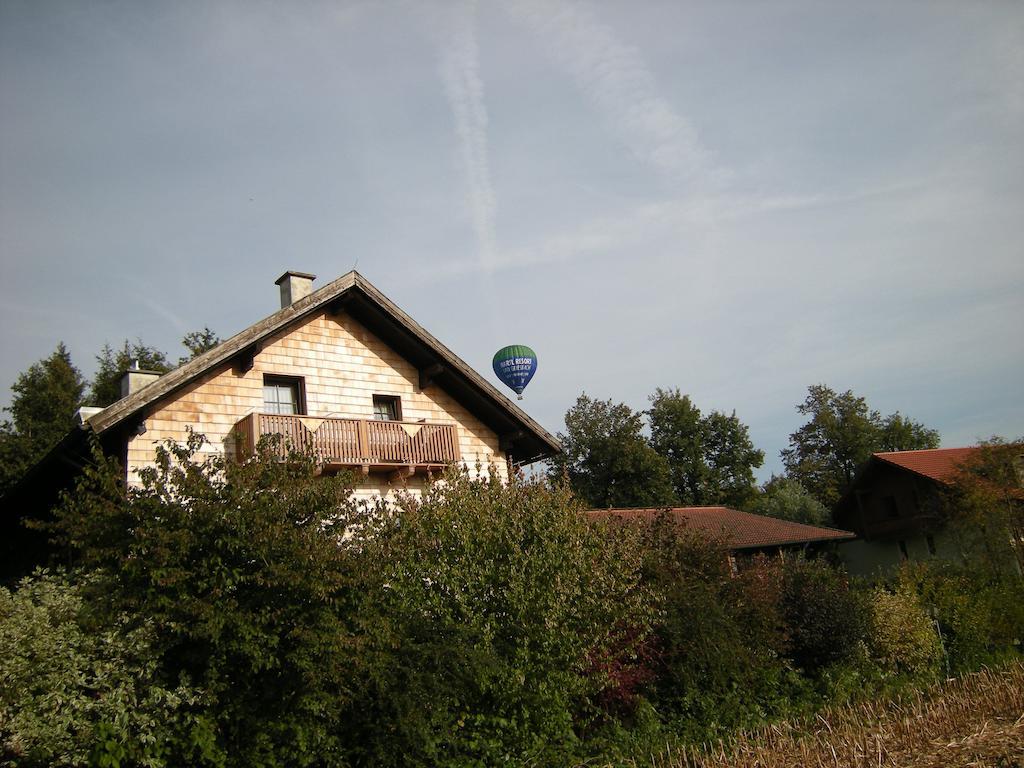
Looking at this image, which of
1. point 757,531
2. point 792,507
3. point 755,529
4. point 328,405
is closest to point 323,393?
point 328,405

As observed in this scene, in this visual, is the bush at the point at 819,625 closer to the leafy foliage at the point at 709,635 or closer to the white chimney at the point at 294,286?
the leafy foliage at the point at 709,635

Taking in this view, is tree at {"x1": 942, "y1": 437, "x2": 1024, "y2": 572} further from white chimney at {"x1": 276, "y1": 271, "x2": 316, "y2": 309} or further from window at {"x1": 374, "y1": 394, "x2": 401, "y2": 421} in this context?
white chimney at {"x1": 276, "y1": 271, "x2": 316, "y2": 309}

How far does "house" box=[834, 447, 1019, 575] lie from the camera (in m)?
37.4

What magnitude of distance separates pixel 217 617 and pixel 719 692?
A: 29.4 ft

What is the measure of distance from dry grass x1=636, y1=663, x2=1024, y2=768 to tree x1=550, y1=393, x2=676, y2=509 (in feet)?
110

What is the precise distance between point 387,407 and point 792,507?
38347 mm

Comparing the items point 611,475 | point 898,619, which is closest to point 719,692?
point 898,619

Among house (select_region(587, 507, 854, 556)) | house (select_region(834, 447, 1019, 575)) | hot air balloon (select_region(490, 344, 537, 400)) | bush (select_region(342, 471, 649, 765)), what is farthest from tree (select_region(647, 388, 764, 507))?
bush (select_region(342, 471, 649, 765))

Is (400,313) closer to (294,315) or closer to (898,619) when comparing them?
(294,315)

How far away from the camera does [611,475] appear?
5031cm

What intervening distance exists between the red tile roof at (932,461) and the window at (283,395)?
96.1 ft

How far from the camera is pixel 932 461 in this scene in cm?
3912

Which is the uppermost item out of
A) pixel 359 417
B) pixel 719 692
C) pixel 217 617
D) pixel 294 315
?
pixel 294 315

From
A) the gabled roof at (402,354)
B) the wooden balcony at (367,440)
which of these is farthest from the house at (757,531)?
the wooden balcony at (367,440)
